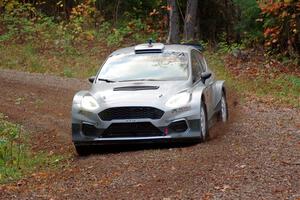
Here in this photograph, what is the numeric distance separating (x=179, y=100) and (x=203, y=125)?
0.66 m

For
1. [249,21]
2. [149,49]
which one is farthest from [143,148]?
[249,21]

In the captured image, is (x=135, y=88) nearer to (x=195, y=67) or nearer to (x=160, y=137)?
(x=160, y=137)

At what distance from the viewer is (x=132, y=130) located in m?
9.81

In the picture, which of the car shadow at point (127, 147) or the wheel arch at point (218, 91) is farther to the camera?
the wheel arch at point (218, 91)

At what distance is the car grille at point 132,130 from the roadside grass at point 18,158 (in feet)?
3.18

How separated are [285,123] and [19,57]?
16764 mm

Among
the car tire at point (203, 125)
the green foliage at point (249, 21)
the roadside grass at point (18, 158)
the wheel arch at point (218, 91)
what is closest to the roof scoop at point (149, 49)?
the wheel arch at point (218, 91)

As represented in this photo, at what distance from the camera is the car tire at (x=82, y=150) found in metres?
10.2

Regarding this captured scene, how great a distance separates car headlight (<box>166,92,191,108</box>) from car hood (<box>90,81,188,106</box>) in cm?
8

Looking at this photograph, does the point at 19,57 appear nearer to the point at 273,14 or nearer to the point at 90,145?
the point at 273,14

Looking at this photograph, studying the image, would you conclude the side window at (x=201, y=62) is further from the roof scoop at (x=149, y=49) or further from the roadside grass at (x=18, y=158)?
the roadside grass at (x=18, y=158)

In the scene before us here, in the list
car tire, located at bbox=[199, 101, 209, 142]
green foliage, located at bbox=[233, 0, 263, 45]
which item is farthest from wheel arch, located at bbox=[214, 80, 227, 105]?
green foliage, located at bbox=[233, 0, 263, 45]

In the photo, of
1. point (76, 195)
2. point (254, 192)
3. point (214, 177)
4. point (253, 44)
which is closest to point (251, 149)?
point (214, 177)

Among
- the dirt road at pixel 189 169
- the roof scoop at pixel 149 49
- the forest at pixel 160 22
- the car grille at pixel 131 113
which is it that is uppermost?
the roof scoop at pixel 149 49
